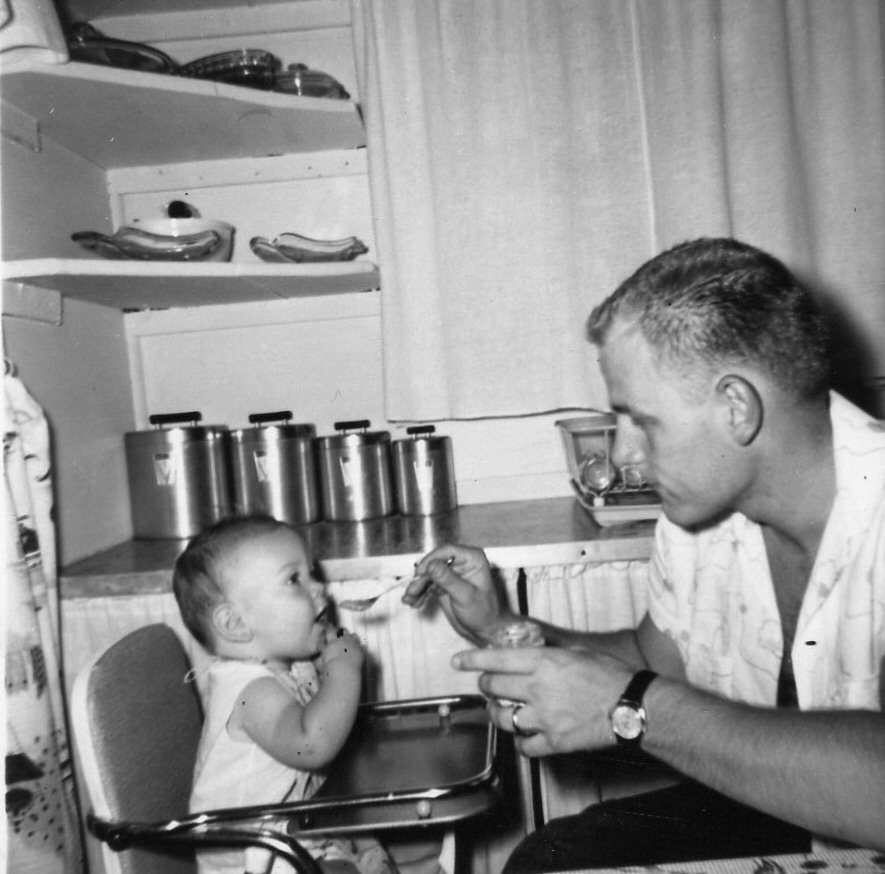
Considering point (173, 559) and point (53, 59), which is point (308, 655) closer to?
point (173, 559)

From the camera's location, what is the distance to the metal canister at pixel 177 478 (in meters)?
1.74

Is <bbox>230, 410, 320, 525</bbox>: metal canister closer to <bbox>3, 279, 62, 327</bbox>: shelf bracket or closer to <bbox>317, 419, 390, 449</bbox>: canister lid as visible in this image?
<bbox>317, 419, 390, 449</bbox>: canister lid

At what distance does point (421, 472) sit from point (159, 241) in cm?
78

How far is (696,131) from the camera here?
1.71 m

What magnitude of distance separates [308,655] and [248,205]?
1323 millimetres

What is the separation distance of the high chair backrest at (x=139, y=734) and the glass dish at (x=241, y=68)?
1.22 metres

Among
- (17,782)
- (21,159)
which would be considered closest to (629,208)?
(21,159)

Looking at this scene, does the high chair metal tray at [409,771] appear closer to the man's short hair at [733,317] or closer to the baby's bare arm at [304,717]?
the baby's bare arm at [304,717]


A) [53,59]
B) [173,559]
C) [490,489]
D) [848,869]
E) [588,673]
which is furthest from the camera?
[490,489]

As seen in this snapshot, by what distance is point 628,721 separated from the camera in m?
0.83

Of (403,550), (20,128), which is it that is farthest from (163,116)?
(403,550)

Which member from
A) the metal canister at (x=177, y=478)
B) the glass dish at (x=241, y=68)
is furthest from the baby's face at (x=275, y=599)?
the glass dish at (x=241, y=68)

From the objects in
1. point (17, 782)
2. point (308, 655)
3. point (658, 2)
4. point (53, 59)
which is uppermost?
point (658, 2)

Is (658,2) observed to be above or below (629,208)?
above
